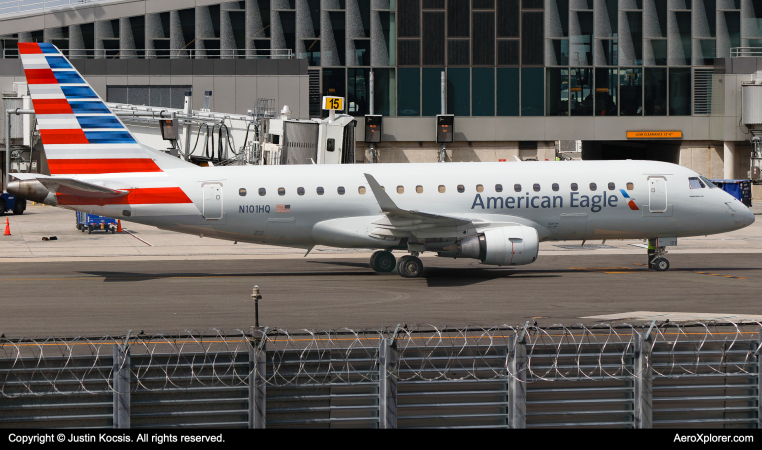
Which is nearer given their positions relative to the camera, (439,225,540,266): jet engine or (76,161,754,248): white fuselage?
(439,225,540,266): jet engine

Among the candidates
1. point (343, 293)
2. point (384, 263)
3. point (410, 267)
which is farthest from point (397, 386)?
point (384, 263)

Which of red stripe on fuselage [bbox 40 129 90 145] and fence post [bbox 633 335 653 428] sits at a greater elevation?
red stripe on fuselage [bbox 40 129 90 145]

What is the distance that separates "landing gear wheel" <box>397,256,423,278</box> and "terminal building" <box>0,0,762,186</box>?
42.6 m

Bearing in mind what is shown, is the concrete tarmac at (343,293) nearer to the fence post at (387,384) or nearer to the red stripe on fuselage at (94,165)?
the red stripe on fuselage at (94,165)

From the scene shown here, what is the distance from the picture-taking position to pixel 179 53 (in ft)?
226

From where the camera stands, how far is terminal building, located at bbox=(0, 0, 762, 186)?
2643 inches

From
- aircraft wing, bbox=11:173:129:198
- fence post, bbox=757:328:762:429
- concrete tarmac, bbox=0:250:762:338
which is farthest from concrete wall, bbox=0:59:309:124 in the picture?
fence post, bbox=757:328:762:429

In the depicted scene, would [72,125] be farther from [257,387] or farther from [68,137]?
[257,387]

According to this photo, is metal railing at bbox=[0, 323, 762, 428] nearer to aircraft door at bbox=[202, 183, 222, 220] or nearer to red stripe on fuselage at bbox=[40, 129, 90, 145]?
aircraft door at bbox=[202, 183, 222, 220]

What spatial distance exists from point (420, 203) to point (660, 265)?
8749mm
